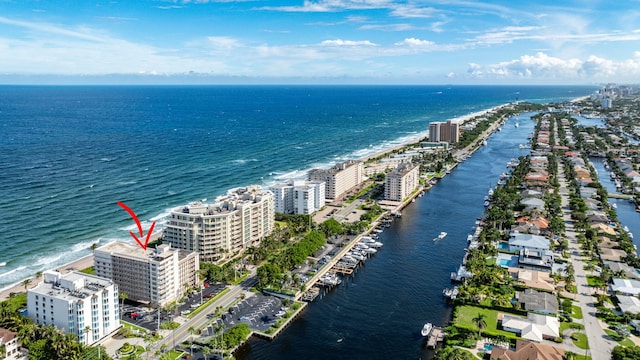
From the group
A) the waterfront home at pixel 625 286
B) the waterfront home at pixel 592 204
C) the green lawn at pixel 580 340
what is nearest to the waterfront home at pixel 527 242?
the waterfront home at pixel 625 286

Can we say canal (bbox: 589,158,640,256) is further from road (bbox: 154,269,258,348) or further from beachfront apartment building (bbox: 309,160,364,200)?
road (bbox: 154,269,258,348)

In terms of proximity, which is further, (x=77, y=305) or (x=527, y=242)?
(x=527, y=242)

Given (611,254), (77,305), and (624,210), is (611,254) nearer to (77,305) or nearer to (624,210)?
(624,210)

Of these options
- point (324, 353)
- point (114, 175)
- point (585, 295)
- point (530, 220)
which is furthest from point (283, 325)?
point (114, 175)

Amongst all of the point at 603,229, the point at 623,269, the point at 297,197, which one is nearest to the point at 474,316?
the point at 623,269

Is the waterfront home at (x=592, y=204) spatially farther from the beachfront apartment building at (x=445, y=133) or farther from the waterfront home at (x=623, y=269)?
the beachfront apartment building at (x=445, y=133)

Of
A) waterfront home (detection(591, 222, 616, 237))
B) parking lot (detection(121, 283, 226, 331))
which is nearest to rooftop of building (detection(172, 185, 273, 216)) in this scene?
parking lot (detection(121, 283, 226, 331))

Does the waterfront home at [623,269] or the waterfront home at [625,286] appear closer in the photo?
the waterfront home at [625,286]
